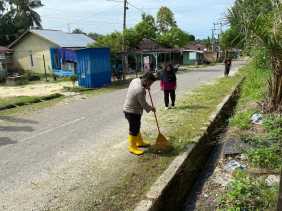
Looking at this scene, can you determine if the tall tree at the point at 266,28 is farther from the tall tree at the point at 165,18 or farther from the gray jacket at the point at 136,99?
the tall tree at the point at 165,18

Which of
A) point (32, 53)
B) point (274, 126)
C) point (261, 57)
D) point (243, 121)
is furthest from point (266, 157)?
point (32, 53)

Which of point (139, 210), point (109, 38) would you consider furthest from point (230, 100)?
point (109, 38)

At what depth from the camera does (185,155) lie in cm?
642

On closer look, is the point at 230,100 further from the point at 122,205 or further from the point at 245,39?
the point at 122,205

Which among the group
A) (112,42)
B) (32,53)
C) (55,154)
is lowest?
(55,154)

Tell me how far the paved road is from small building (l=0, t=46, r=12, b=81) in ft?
56.9

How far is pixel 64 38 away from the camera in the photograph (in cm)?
3406

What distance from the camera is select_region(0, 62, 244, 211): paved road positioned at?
5.10m

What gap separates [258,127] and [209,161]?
1372 millimetres

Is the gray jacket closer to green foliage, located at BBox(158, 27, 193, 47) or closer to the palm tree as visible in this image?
green foliage, located at BBox(158, 27, 193, 47)

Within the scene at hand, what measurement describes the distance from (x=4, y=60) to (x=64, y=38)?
6.20m

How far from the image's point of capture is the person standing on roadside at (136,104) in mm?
6352

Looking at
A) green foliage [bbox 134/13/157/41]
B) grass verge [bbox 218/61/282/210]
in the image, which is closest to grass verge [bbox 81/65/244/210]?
grass verge [bbox 218/61/282/210]

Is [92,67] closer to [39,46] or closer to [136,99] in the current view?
[136,99]
